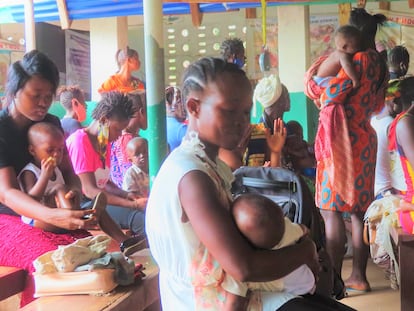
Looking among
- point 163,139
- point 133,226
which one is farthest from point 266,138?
point 163,139

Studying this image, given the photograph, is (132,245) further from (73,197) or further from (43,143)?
(43,143)

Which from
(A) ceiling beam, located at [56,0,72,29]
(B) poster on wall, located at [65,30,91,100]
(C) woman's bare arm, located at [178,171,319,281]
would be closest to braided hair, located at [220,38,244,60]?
(A) ceiling beam, located at [56,0,72,29]

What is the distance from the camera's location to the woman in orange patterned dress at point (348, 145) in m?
2.80

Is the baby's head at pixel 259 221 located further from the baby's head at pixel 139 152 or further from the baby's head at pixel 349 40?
the baby's head at pixel 139 152

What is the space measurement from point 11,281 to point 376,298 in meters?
2.00

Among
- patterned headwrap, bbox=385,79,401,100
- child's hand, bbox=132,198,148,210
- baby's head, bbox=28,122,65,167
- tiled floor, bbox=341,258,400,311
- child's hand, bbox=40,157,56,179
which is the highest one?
patterned headwrap, bbox=385,79,401,100

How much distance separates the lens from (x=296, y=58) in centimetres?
525

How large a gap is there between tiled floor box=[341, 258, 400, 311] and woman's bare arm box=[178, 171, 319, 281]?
1.78 meters

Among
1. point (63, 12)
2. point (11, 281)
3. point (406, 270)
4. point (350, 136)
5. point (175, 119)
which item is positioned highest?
point (63, 12)

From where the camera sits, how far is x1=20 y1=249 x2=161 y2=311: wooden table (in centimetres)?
152

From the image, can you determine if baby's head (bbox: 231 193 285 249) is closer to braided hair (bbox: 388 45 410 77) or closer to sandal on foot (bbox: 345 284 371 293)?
sandal on foot (bbox: 345 284 371 293)

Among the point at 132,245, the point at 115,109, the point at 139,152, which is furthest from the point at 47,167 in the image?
the point at 139,152

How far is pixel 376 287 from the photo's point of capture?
3.06 meters

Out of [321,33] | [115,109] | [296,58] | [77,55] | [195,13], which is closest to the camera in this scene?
[115,109]
